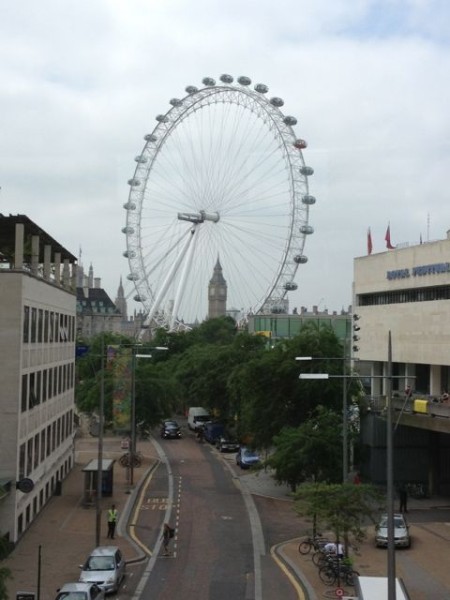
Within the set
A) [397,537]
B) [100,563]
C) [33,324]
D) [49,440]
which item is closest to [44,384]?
[49,440]

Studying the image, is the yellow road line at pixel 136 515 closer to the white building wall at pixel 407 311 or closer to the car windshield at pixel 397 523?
the car windshield at pixel 397 523

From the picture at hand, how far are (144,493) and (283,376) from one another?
11207mm

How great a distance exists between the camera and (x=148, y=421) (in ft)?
222

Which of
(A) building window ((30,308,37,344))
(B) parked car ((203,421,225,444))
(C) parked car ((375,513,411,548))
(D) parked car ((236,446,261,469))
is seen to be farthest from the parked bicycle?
(C) parked car ((375,513,411,548))

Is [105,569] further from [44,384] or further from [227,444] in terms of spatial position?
[227,444]

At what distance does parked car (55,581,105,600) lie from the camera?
1006 inches

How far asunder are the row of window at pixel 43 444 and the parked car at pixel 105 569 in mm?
8041

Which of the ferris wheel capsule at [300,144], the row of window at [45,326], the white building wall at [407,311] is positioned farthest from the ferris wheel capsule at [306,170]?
the row of window at [45,326]

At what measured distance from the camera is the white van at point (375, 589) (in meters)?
23.7

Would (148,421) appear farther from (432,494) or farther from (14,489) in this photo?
(14,489)

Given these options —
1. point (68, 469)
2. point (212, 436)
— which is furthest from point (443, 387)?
point (212, 436)

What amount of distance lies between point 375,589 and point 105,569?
1036 centimetres

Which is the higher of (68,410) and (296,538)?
(68,410)

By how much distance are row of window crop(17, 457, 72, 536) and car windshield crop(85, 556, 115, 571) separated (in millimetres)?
8549
